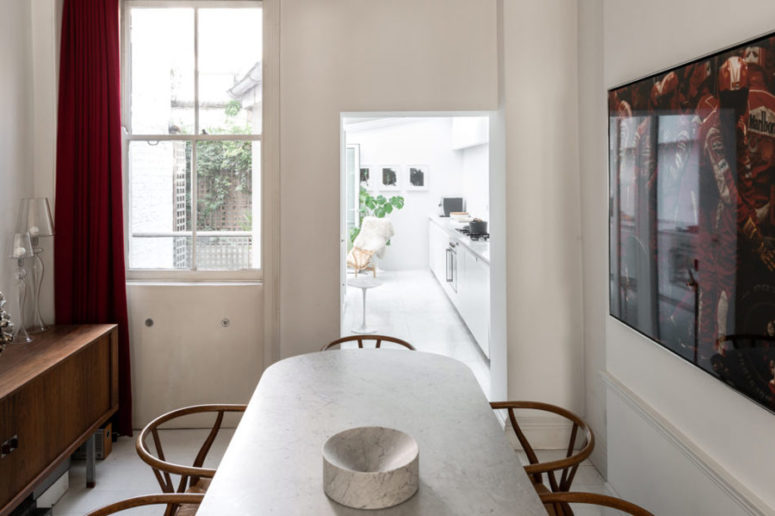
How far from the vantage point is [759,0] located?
158 cm

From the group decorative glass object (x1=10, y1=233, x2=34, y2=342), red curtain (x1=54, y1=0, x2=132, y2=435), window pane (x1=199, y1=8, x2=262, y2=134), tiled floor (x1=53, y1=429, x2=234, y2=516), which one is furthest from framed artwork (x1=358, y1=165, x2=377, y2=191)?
decorative glass object (x1=10, y1=233, x2=34, y2=342)

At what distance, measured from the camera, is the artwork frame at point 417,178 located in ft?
34.1

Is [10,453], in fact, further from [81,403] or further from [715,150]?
[715,150]

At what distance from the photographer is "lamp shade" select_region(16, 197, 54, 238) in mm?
3314

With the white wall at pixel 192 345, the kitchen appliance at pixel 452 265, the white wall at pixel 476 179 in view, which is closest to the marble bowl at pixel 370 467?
the white wall at pixel 192 345

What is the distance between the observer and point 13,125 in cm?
337

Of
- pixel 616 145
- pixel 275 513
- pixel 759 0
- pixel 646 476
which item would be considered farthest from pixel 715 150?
pixel 275 513

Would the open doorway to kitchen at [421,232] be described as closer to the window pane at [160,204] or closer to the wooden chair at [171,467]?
the window pane at [160,204]

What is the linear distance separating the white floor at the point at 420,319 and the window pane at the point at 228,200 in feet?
7.13

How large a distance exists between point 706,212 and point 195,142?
10.3 feet

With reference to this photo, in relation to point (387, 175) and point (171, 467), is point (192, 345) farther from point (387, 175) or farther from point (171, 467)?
point (387, 175)

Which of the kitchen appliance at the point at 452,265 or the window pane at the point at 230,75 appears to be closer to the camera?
the window pane at the point at 230,75

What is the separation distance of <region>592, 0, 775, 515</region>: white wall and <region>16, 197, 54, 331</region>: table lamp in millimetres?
3087

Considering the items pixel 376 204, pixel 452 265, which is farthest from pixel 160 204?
pixel 376 204
